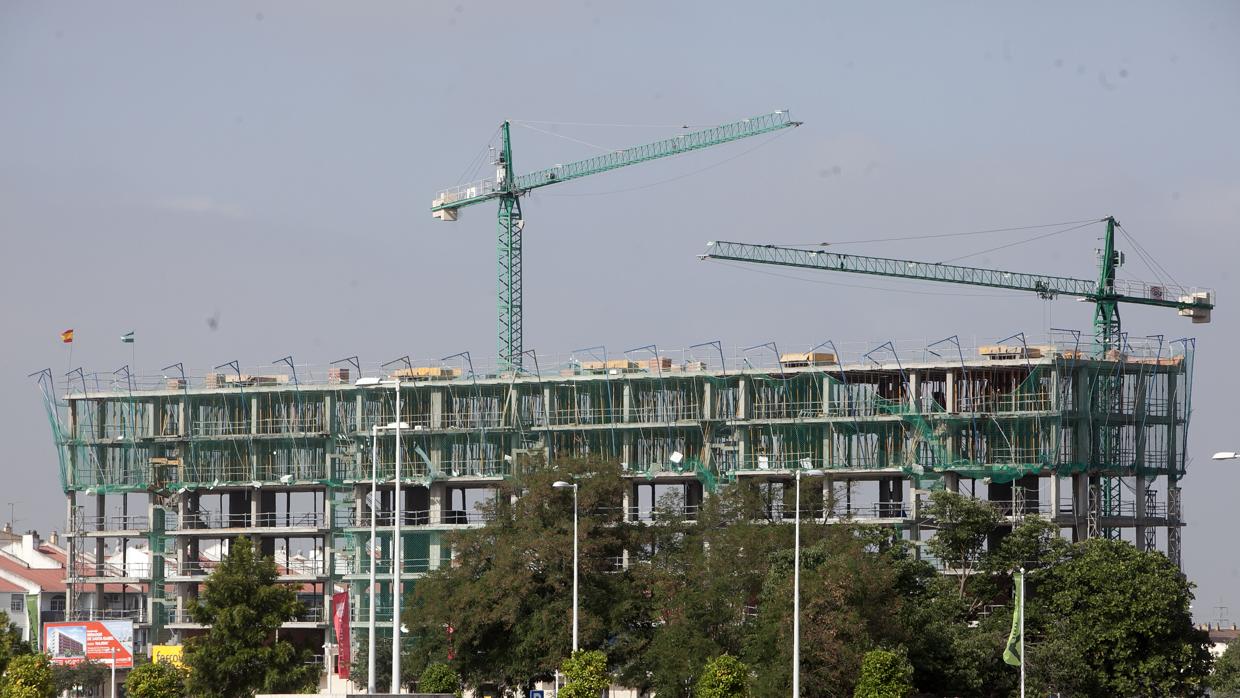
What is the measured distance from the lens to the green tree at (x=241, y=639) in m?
93.8

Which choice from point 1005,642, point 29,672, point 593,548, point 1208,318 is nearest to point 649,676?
point 593,548

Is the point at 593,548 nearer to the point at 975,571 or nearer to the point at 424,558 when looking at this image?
the point at 975,571

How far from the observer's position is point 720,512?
111m

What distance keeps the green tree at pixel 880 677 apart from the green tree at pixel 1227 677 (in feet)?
129

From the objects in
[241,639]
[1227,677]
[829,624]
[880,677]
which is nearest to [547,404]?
[1227,677]

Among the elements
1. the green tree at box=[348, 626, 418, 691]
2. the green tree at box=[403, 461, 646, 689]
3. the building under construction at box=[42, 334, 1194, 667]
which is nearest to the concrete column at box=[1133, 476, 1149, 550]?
the building under construction at box=[42, 334, 1194, 667]

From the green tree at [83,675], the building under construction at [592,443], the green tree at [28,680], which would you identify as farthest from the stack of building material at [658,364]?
the green tree at [28,680]

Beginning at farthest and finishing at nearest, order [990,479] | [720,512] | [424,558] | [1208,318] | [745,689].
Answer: [1208,318]
[424,558]
[990,479]
[720,512]
[745,689]

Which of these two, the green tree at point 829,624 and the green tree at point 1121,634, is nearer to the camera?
the green tree at point 829,624

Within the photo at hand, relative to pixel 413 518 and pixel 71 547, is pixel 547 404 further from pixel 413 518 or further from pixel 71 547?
pixel 71 547

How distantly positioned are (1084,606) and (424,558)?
56.5 meters

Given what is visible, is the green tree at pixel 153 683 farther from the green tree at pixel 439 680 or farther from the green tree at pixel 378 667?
the green tree at pixel 378 667

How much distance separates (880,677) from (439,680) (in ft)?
89.9

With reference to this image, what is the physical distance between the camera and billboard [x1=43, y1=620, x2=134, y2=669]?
421ft
